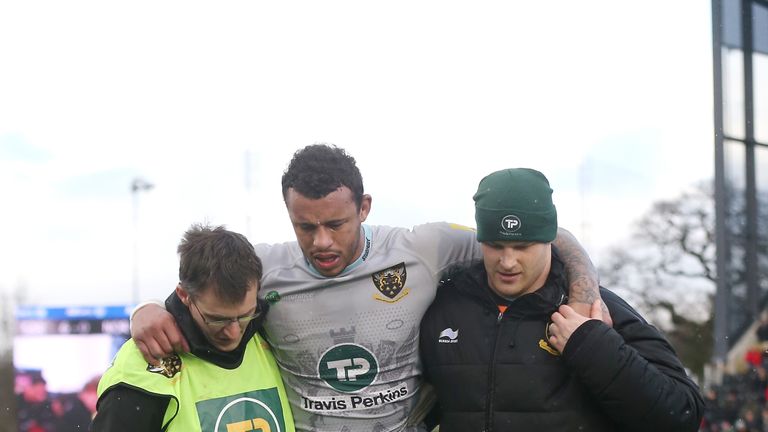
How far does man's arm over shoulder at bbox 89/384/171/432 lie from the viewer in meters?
2.59

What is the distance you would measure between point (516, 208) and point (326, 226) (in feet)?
2.35

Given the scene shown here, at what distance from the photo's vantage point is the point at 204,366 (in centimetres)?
291

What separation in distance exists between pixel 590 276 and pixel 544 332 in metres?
0.31

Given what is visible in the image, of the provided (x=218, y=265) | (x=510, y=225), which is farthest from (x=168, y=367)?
(x=510, y=225)

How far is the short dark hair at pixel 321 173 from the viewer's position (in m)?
3.14

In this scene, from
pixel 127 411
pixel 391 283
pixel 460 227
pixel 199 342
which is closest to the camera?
pixel 127 411

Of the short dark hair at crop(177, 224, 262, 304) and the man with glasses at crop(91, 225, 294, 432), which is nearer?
the man with glasses at crop(91, 225, 294, 432)

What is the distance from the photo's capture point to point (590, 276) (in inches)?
124

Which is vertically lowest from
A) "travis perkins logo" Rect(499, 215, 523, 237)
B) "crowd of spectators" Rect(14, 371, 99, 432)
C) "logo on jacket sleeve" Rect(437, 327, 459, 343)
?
"crowd of spectators" Rect(14, 371, 99, 432)

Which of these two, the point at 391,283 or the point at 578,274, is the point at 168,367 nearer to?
the point at 391,283

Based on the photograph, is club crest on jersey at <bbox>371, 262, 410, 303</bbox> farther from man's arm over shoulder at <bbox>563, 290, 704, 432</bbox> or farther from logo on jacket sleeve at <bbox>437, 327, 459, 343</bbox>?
man's arm over shoulder at <bbox>563, 290, 704, 432</bbox>

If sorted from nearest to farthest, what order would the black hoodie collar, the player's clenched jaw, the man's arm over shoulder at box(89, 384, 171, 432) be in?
the man's arm over shoulder at box(89, 384, 171, 432), the black hoodie collar, the player's clenched jaw

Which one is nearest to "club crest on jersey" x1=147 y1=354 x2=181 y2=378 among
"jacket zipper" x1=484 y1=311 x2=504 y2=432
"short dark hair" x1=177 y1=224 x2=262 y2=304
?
"short dark hair" x1=177 y1=224 x2=262 y2=304

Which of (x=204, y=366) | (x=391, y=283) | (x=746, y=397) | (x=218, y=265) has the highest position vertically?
(x=218, y=265)
